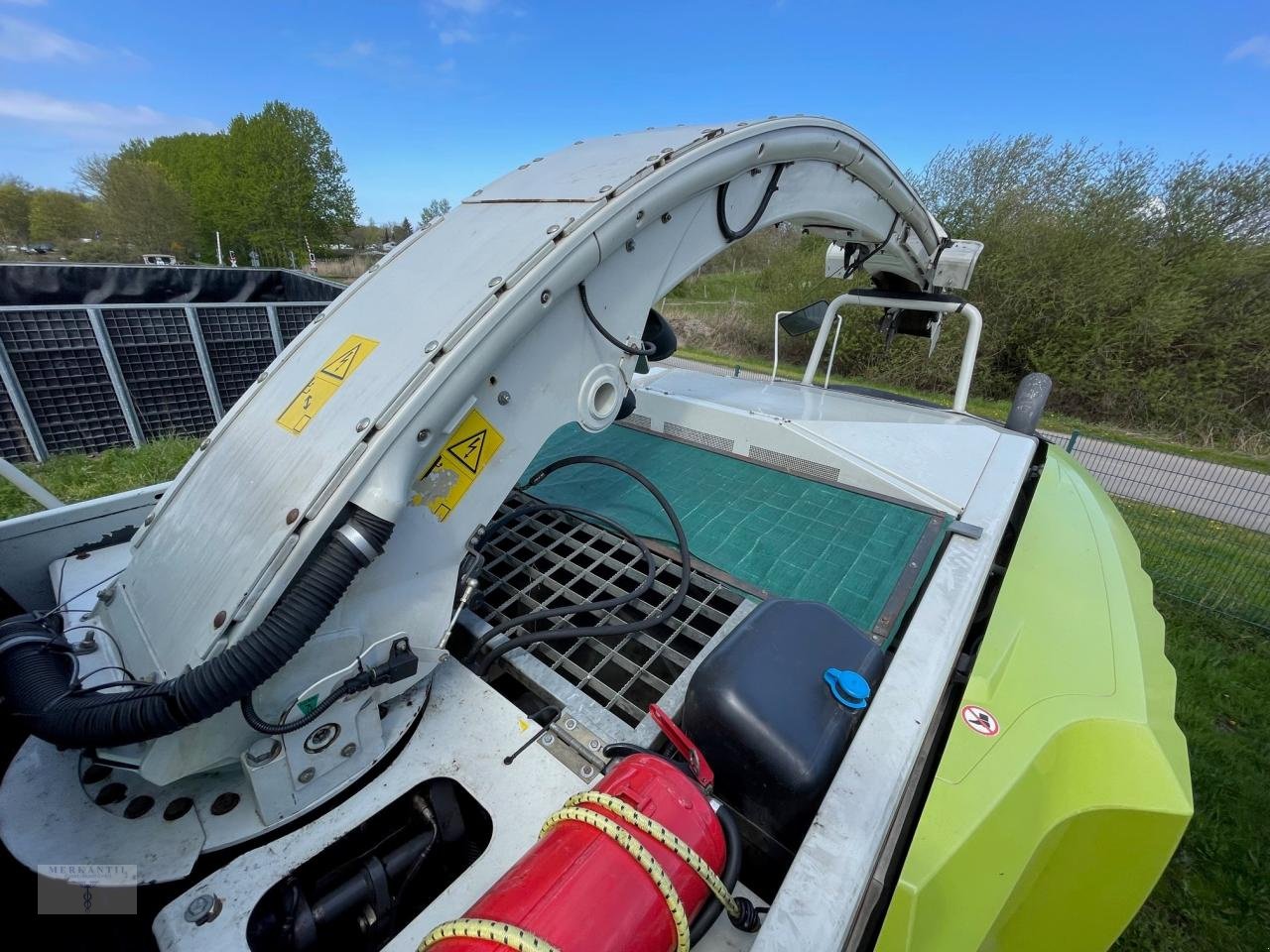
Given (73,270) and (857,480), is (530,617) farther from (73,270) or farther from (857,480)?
(73,270)

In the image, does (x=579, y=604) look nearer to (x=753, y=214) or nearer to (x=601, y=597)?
(x=601, y=597)

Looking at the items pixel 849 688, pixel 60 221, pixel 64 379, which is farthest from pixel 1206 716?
pixel 60 221

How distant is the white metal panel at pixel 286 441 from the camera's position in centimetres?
103

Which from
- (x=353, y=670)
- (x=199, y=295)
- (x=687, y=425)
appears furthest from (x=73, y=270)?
(x=353, y=670)

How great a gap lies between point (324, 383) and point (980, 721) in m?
1.75

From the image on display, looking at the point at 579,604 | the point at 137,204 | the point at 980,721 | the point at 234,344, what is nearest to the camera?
the point at 980,721

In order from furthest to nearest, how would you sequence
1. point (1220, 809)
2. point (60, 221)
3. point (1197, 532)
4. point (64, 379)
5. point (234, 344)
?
point (60, 221), point (234, 344), point (64, 379), point (1197, 532), point (1220, 809)

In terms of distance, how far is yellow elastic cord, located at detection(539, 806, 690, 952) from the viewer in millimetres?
720

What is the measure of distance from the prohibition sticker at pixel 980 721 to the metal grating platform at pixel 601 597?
64 centimetres

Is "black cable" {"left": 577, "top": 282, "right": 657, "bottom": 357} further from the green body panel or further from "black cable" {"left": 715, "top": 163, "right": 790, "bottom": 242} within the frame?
the green body panel

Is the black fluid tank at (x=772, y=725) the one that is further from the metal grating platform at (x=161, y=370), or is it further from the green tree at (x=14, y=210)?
the green tree at (x=14, y=210)

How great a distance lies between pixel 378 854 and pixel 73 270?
12924 millimetres

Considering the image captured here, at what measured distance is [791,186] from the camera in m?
1.82

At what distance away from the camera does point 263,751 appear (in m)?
1.01
